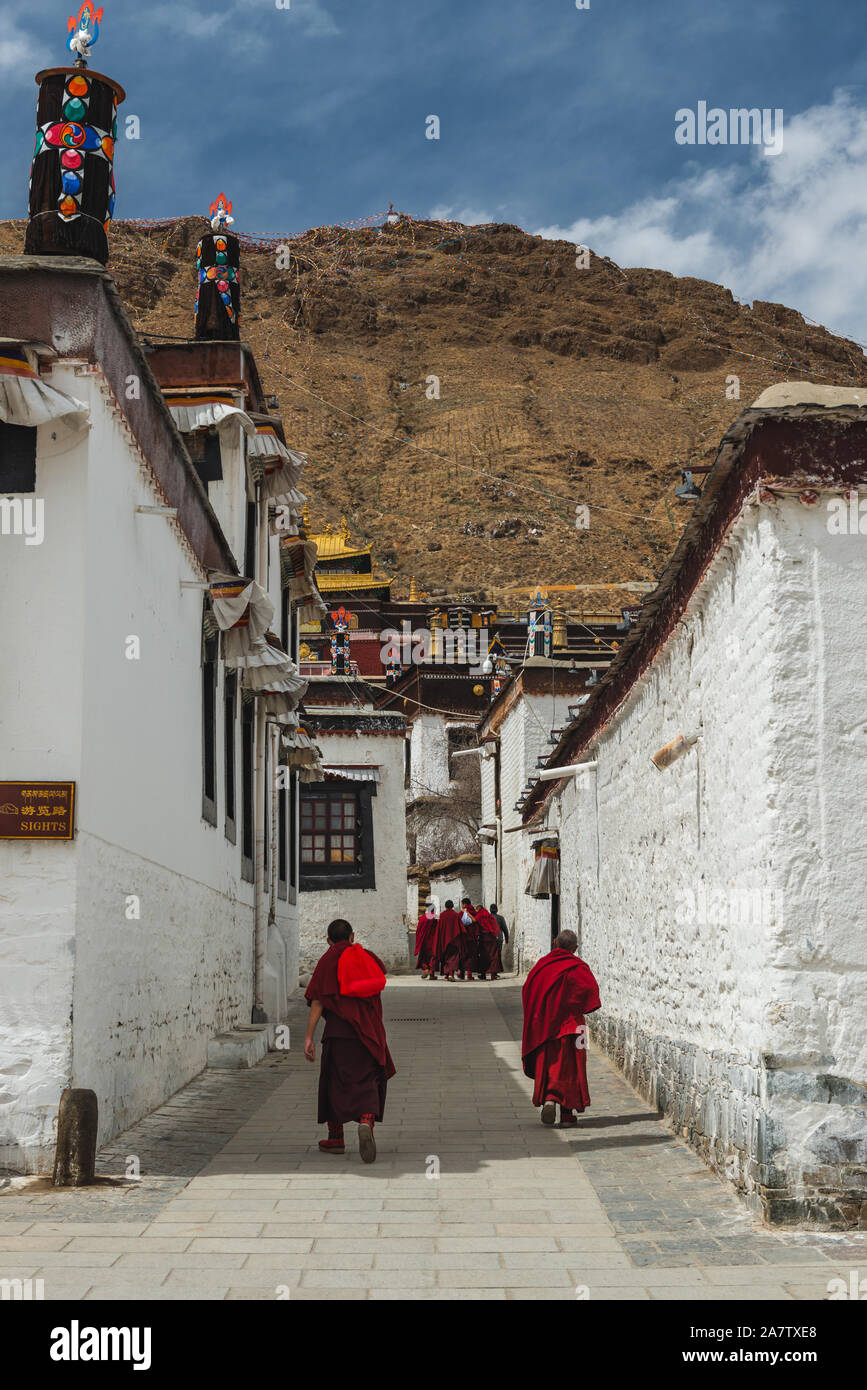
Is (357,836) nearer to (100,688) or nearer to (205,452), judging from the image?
(205,452)

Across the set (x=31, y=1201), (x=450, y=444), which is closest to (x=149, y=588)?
(x=31, y=1201)

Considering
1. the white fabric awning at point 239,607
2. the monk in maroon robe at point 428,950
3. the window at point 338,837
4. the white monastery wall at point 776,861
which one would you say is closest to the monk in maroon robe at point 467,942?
the monk in maroon robe at point 428,950

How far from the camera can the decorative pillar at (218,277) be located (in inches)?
585

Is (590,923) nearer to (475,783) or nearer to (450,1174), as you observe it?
(450,1174)

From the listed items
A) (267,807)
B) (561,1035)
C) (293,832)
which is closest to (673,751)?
(561,1035)

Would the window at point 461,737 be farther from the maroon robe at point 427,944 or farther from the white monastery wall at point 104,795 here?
the white monastery wall at point 104,795

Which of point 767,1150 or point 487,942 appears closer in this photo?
point 767,1150

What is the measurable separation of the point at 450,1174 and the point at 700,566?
133 inches

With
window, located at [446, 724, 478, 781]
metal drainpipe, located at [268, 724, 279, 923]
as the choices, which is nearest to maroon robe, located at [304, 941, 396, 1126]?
metal drainpipe, located at [268, 724, 279, 923]

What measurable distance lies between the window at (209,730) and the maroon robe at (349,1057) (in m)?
3.67

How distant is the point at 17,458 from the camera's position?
682 centimetres

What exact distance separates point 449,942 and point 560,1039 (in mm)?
15441

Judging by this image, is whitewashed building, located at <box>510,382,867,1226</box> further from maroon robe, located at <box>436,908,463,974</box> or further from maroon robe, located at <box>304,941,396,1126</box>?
maroon robe, located at <box>436,908,463,974</box>

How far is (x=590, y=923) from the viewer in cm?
1363
